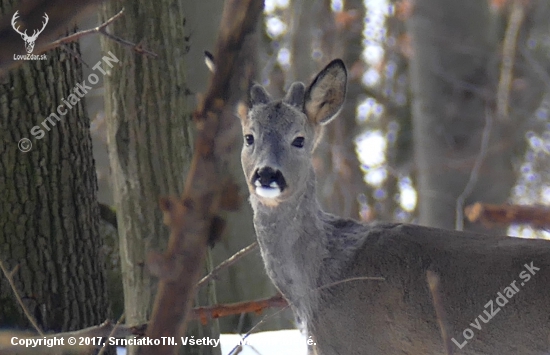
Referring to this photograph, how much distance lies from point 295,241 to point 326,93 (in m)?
0.82

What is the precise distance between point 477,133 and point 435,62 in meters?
1.28

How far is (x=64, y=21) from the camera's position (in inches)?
30.4

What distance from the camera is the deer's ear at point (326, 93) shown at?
13.1 feet

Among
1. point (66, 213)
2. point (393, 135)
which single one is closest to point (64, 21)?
point (66, 213)

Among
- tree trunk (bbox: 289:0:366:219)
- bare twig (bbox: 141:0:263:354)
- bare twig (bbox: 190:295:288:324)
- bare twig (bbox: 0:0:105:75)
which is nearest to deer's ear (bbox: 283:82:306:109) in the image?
bare twig (bbox: 190:295:288:324)

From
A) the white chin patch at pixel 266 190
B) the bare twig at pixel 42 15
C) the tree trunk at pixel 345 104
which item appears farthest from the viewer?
the tree trunk at pixel 345 104

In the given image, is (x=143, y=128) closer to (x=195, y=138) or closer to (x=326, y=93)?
(x=326, y=93)

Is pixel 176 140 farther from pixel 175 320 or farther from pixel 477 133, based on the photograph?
pixel 477 133

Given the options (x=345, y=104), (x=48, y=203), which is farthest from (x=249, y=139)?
(x=345, y=104)

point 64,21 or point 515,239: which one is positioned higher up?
point 64,21

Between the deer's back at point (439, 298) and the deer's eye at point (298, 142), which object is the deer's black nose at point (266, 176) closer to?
the deer's eye at point (298, 142)

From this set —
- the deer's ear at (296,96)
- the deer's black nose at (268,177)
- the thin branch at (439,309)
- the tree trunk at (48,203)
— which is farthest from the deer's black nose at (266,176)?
the tree trunk at (48,203)

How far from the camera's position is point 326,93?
13.6 ft

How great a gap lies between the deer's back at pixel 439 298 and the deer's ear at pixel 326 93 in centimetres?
75
